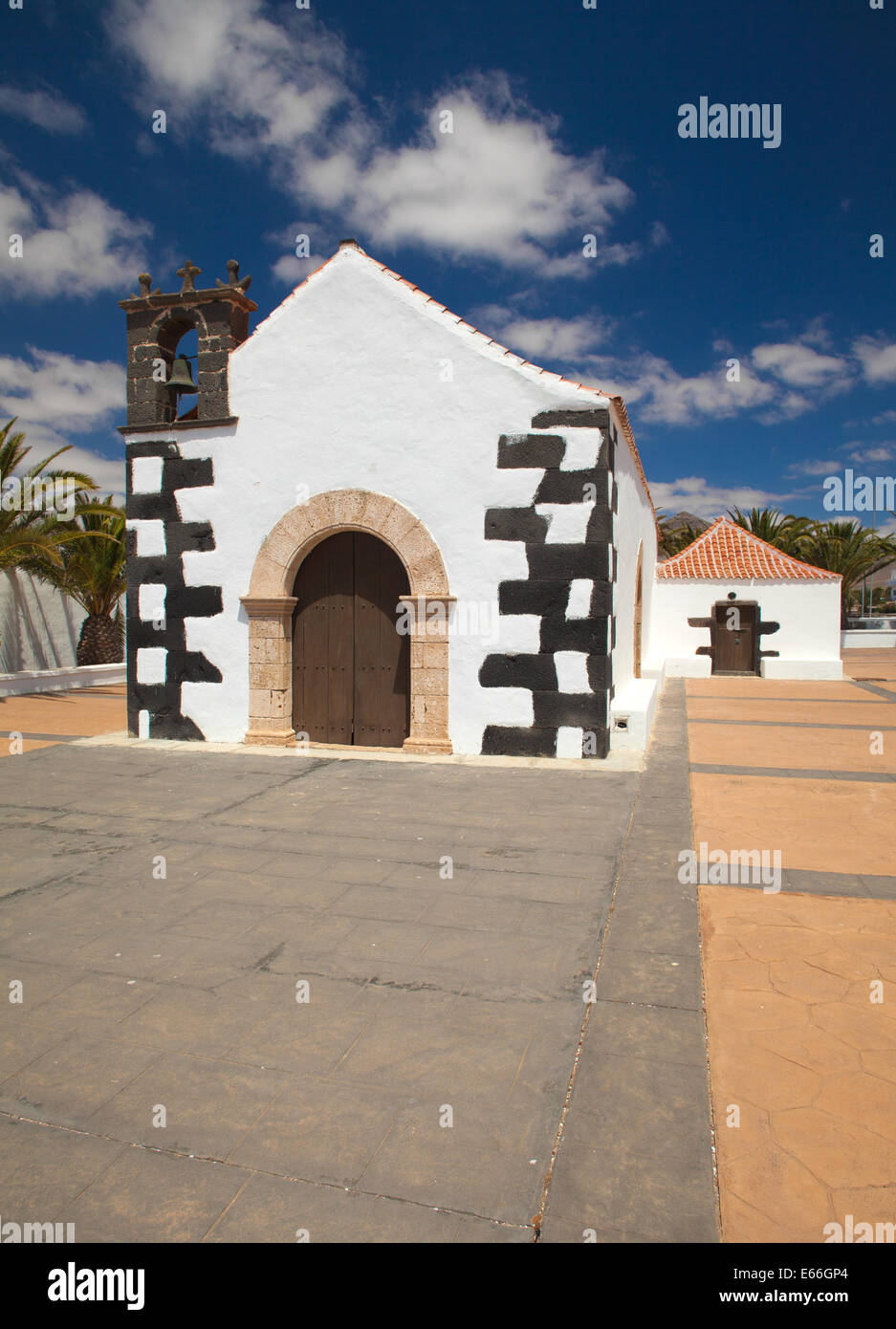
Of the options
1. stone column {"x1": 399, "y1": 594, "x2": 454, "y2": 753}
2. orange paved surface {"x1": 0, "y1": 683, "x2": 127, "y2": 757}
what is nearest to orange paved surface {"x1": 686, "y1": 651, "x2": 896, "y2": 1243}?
stone column {"x1": 399, "y1": 594, "x2": 454, "y2": 753}

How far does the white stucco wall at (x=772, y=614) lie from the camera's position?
1736 cm

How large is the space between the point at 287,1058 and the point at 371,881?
1.60 meters

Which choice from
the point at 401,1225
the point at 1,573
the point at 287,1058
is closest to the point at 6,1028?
the point at 287,1058

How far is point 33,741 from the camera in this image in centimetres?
855

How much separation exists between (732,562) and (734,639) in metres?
2.13

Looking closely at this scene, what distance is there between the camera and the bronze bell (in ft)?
27.8

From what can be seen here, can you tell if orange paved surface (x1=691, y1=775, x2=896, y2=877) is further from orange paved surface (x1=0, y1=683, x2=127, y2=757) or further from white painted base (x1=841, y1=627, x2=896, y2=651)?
white painted base (x1=841, y1=627, x2=896, y2=651)

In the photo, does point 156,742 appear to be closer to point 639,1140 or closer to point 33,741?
point 33,741

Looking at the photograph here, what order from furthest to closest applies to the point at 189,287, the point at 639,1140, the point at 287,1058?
1. the point at 189,287
2. the point at 287,1058
3. the point at 639,1140

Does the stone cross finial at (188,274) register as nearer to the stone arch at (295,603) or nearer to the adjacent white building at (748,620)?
the stone arch at (295,603)

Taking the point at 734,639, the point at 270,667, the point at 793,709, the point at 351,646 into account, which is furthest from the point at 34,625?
the point at 734,639

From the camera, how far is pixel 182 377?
8.51 m

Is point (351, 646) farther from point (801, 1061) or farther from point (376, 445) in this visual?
point (801, 1061)
